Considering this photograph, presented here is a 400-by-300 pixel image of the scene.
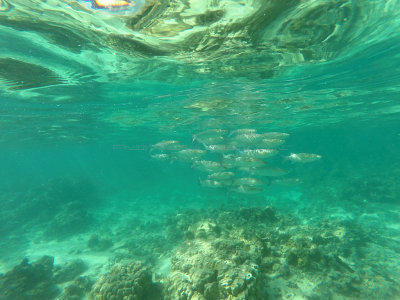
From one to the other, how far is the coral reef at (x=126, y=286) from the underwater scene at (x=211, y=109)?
3 cm

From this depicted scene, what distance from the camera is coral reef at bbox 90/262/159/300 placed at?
17.7ft

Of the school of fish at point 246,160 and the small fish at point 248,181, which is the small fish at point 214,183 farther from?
the small fish at point 248,181

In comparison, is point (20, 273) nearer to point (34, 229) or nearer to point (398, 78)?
point (34, 229)

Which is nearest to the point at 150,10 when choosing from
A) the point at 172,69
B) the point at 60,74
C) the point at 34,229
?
the point at 172,69

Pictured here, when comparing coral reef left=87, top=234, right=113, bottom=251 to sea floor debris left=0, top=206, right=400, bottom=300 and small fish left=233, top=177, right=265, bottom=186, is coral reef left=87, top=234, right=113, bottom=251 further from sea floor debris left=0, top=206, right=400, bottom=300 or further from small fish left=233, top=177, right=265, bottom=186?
small fish left=233, top=177, right=265, bottom=186

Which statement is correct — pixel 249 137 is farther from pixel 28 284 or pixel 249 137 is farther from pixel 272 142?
pixel 28 284

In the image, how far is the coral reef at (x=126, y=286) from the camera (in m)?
5.39

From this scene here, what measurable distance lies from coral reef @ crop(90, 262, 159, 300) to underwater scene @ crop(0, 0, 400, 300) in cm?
3

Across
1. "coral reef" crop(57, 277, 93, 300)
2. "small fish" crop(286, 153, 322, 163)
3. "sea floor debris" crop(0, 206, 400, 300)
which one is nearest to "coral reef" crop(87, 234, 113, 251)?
"sea floor debris" crop(0, 206, 400, 300)

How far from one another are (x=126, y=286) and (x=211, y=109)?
16.1 metres

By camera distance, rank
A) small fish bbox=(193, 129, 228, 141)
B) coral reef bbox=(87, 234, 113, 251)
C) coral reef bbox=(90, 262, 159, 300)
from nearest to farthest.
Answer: coral reef bbox=(90, 262, 159, 300) < coral reef bbox=(87, 234, 113, 251) < small fish bbox=(193, 129, 228, 141)

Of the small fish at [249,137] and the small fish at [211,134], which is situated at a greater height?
the small fish at [211,134]

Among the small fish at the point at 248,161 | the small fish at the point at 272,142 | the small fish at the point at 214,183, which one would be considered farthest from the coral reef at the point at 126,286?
the small fish at the point at 272,142

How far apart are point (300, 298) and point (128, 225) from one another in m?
16.9
